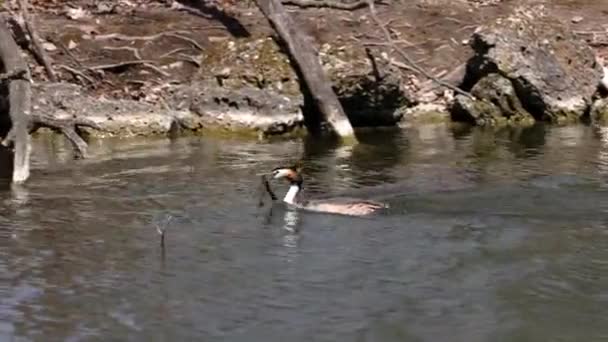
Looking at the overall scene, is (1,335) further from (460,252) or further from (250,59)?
(250,59)

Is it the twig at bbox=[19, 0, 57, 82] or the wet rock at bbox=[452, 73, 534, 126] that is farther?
the wet rock at bbox=[452, 73, 534, 126]

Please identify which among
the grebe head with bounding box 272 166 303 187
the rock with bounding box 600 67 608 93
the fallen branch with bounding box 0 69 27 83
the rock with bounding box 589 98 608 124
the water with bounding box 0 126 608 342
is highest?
the fallen branch with bounding box 0 69 27 83

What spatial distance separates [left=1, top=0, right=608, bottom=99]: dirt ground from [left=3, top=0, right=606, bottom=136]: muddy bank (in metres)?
0.02

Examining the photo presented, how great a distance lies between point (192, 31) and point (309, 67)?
3.98 m

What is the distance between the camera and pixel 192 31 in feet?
76.5

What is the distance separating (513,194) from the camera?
1425cm

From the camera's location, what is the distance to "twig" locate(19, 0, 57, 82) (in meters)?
21.2

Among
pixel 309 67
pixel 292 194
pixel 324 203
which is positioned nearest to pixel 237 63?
pixel 309 67

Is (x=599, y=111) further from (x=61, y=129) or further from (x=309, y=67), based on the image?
(x=61, y=129)

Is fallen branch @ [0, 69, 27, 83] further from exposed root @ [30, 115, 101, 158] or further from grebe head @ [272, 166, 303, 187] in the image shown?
grebe head @ [272, 166, 303, 187]

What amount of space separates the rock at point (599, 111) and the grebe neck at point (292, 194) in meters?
9.31

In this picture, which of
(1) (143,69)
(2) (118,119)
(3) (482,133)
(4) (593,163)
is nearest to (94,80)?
(1) (143,69)

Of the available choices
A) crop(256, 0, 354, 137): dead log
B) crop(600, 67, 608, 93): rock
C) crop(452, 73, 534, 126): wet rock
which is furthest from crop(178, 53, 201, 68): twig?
crop(600, 67, 608, 93): rock

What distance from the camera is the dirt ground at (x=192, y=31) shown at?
22.1 metres
